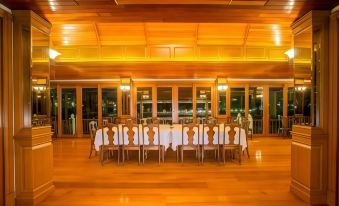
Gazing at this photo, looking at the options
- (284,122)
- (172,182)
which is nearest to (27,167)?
(172,182)

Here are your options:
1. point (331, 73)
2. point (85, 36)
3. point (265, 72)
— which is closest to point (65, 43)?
point (85, 36)

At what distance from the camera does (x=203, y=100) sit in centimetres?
1109

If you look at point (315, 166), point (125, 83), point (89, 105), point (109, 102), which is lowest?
point (315, 166)

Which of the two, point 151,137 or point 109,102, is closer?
point 151,137

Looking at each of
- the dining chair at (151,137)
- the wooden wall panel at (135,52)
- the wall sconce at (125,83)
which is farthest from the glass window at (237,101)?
the dining chair at (151,137)

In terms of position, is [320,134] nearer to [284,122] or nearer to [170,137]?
[170,137]

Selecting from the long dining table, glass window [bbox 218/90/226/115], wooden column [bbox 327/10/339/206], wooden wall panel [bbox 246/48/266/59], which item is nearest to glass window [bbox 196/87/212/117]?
glass window [bbox 218/90/226/115]

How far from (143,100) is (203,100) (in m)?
2.34

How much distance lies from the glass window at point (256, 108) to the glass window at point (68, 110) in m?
7.01

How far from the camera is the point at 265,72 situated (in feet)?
30.6

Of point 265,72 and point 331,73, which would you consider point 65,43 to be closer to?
point 265,72

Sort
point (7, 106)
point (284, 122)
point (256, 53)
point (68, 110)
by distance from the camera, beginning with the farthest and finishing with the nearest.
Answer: point (68, 110) → point (284, 122) → point (256, 53) → point (7, 106)

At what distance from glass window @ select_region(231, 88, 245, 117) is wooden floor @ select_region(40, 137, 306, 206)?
166 inches

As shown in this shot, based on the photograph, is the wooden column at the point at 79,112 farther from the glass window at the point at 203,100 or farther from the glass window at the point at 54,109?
the glass window at the point at 203,100
